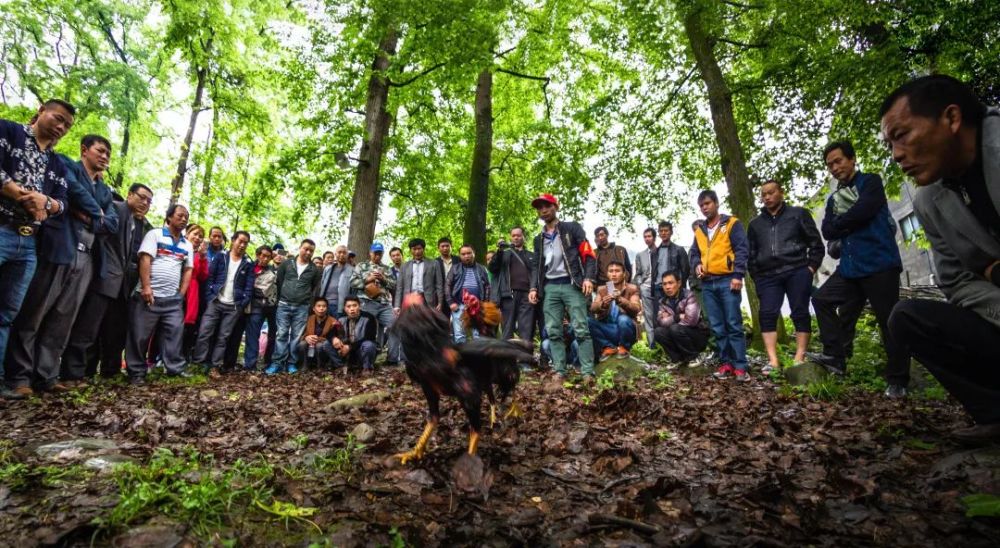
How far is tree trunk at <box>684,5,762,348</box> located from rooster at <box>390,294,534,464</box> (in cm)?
784

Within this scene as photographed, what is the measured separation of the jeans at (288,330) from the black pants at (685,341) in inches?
286

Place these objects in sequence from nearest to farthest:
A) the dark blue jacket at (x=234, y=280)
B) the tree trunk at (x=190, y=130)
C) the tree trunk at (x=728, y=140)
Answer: the dark blue jacket at (x=234, y=280) < the tree trunk at (x=728, y=140) < the tree trunk at (x=190, y=130)

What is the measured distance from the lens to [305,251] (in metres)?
9.48

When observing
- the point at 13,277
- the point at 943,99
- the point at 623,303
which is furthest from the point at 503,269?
the point at 943,99

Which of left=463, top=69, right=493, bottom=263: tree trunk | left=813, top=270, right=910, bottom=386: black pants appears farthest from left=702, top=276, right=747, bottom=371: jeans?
left=463, top=69, right=493, bottom=263: tree trunk

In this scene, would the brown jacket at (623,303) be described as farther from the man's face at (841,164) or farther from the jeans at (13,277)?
the jeans at (13,277)

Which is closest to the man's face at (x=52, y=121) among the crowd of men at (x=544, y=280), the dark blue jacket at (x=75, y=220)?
the crowd of men at (x=544, y=280)

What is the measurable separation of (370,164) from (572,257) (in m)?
7.35

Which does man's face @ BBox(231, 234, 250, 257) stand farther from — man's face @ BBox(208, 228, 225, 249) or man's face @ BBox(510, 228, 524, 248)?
man's face @ BBox(510, 228, 524, 248)

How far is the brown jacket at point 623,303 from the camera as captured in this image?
27.2ft

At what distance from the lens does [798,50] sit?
27.6ft

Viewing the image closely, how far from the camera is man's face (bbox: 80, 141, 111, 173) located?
5.43 m

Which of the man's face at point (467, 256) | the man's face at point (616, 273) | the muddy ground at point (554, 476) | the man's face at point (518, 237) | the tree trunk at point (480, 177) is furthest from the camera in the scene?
the tree trunk at point (480, 177)

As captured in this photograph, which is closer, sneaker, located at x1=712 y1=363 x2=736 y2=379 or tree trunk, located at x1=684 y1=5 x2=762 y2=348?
sneaker, located at x1=712 y1=363 x2=736 y2=379
